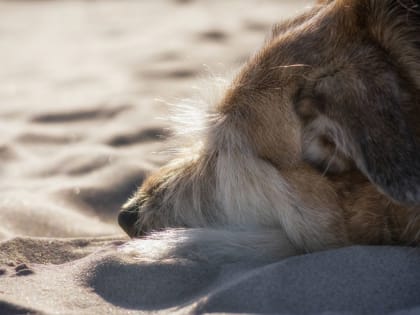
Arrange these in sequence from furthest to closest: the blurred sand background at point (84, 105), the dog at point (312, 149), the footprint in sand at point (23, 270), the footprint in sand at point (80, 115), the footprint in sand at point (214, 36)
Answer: the footprint in sand at point (214, 36)
the footprint in sand at point (80, 115)
the blurred sand background at point (84, 105)
the footprint in sand at point (23, 270)
the dog at point (312, 149)

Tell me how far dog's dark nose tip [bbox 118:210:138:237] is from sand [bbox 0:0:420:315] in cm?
6

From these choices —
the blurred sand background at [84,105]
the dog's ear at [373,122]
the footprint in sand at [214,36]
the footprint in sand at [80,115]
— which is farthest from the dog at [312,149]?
the footprint in sand at [214,36]

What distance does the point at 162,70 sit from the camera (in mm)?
6859

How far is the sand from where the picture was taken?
2898 millimetres

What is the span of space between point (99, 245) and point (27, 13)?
19.6ft

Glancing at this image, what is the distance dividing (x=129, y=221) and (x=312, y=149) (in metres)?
0.94

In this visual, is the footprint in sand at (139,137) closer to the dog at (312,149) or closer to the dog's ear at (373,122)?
the dog at (312,149)

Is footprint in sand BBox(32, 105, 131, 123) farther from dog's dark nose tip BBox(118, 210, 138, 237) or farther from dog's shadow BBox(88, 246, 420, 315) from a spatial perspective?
dog's shadow BBox(88, 246, 420, 315)

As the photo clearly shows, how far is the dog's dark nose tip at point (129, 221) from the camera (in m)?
3.67

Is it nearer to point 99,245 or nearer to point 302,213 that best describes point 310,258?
point 302,213

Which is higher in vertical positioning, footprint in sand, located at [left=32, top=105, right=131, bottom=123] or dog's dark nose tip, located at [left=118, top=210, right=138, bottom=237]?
footprint in sand, located at [left=32, top=105, right=131, bottom=123]

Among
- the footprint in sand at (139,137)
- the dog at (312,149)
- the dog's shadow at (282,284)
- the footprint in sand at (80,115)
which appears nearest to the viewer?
the dog's shadow at (282,284)

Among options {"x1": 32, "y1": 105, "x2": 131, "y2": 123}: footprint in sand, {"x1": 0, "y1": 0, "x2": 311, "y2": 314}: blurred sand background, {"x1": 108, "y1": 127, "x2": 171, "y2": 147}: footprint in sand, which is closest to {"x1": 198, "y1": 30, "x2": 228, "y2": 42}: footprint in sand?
{"x1": 0, "y1": 0, "x2": 311, "y2": 314}: blurred sand background

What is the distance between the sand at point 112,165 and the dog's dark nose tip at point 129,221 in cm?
6
